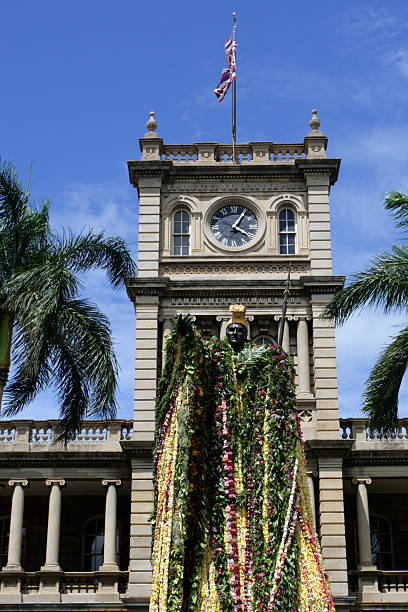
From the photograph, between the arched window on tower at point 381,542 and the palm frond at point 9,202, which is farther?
the arched window on tower at point 381,542

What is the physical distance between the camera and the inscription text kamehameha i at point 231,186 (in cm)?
3275

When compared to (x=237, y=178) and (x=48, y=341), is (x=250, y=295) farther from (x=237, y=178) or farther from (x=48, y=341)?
(x=48, y=341)

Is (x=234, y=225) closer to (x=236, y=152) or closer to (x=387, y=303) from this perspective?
(x=236, y=152)

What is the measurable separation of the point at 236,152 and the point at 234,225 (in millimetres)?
2683

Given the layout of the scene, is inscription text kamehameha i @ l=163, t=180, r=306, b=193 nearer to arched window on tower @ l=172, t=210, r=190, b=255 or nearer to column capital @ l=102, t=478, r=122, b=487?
arched window on tower @ l=172, t=210, r=190, b=255

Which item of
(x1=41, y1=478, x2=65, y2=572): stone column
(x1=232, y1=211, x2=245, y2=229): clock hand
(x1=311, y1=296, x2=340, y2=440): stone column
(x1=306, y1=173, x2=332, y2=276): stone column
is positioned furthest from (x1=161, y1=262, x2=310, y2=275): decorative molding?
(x1=41, y1=478, x2=65, y2=572): stone column

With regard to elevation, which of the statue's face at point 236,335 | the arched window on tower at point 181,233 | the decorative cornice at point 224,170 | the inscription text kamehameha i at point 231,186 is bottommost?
the statue's face at point 236,335

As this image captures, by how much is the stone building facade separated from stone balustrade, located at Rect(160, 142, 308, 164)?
5cm

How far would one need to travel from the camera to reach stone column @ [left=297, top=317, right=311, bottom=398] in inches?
1188

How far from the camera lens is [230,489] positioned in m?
10.9

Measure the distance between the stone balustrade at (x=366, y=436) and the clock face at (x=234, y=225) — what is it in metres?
6.76

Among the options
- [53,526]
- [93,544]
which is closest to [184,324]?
[53,526]

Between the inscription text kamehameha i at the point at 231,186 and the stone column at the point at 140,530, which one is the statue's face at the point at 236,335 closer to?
the stone column at the point at 140,530

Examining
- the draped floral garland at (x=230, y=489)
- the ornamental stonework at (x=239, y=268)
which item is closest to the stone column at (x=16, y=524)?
the ornamental stonework at (x=239, y=268)
